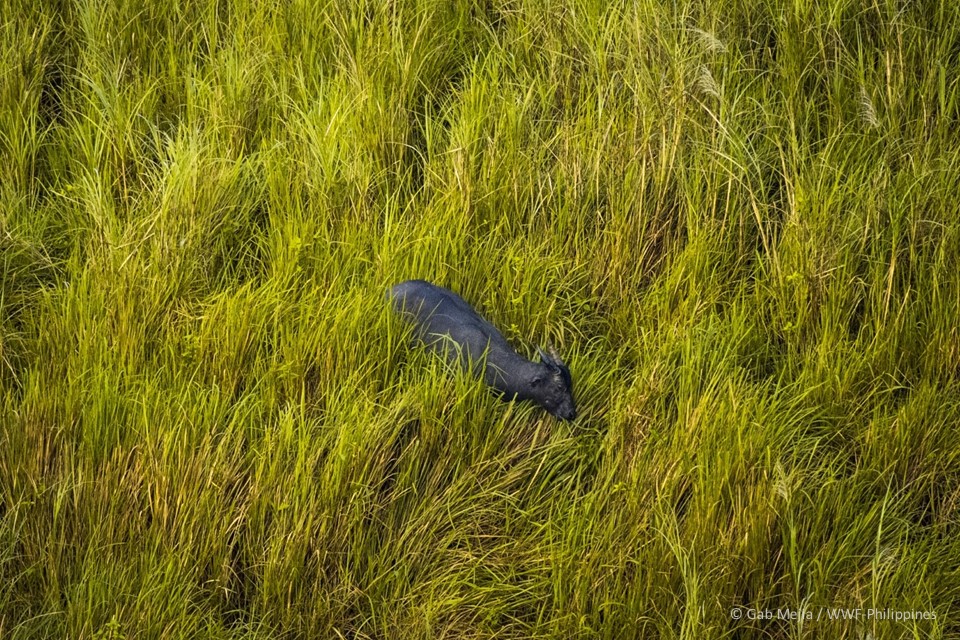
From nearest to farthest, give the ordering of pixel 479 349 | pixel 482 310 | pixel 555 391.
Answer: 1. pixel 555 391
2. pixel 479 349
3. pixel 482 310

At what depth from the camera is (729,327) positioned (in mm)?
3479

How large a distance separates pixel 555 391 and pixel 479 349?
0.99 ft

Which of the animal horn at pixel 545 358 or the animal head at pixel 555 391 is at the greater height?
the animal horn at pixel 545 358

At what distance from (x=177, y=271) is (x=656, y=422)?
1.71m

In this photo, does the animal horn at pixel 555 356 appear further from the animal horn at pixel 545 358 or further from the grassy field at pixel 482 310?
the grassy field at pixel 482 310

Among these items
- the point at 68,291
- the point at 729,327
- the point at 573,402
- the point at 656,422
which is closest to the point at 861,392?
Result: the point at 729,327

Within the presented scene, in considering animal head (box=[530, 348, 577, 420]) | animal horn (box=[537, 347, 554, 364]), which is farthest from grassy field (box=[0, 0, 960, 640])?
animal horn (box=[537, 347, 554, 364])

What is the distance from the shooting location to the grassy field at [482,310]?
280 centimetres

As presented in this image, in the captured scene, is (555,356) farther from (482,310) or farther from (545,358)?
(482,310)

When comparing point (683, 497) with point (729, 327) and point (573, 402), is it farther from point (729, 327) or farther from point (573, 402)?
point (729, 327)

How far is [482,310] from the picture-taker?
366cm

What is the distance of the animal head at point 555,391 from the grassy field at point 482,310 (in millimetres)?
56

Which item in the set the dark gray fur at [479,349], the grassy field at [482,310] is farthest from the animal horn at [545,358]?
the grassy field at [482,310]

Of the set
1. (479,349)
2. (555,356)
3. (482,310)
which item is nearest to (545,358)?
(555,356)
